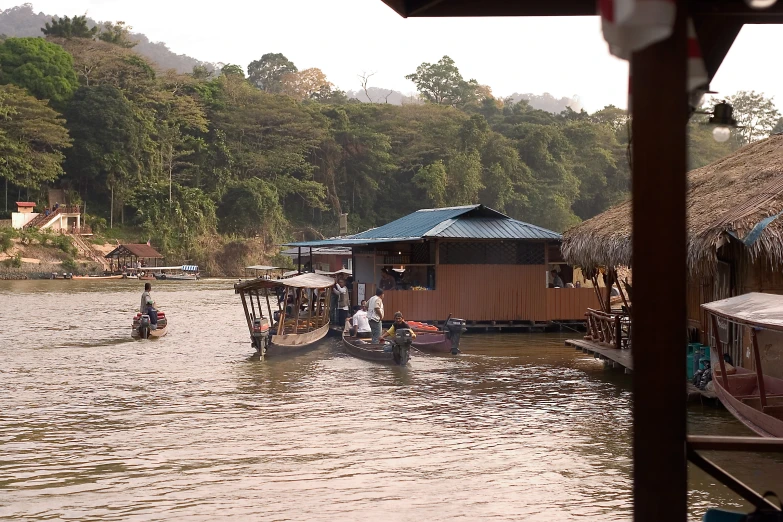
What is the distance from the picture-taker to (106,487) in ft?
30.7

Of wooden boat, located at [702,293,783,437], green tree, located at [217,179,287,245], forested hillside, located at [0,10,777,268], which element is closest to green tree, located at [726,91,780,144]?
forested hillside, located at [0,10,777,268]

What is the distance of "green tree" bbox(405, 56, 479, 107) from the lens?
102 meters

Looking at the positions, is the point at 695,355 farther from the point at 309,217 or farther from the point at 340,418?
the point at 309,217

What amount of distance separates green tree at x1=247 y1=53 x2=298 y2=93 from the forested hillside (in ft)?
113

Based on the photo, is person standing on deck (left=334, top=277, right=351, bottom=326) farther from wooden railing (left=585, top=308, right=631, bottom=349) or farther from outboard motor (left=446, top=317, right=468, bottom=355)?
wooden railing (left=585, top=308, right=631, bottom=349)

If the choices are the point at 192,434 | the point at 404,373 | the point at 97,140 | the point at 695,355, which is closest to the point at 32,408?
the point at 192,434

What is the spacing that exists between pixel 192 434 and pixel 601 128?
249ft

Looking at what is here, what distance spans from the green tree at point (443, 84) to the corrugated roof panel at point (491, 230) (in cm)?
7866

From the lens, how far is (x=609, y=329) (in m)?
16.8

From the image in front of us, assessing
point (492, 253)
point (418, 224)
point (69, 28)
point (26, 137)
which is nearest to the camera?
point (492, 253)

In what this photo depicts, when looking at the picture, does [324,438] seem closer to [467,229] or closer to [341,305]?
[467,229]

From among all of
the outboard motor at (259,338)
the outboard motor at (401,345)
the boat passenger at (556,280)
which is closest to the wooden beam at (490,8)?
the outboard motor at (401,345)

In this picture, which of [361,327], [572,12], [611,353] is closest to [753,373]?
[611,353]

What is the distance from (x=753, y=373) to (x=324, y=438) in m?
5.21
